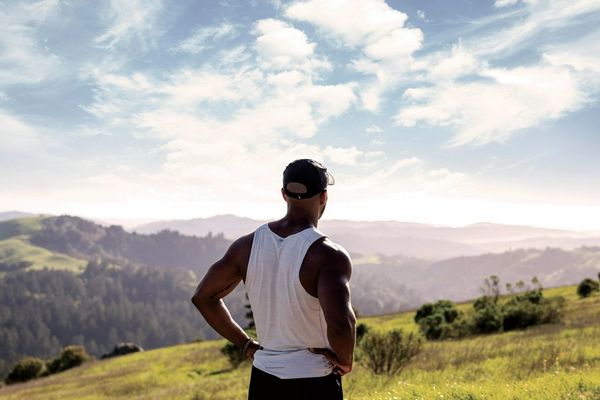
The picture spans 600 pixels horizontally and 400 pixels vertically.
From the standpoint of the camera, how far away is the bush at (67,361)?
186 ft

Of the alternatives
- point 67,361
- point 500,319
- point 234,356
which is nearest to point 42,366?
point 67,361

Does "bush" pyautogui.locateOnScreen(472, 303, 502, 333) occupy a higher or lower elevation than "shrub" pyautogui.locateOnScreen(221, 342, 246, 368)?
higher

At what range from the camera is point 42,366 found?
56719 millimetres

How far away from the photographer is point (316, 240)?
3402 millimetres

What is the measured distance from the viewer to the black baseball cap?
3.65m

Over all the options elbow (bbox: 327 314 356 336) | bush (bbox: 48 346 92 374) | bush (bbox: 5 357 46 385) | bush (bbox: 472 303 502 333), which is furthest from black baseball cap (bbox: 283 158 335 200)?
bush (bbox: 5 357 46 385)

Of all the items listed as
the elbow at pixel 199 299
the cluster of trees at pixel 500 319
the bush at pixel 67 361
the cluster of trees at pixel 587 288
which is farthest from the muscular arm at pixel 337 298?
the bush at pixel 67 361

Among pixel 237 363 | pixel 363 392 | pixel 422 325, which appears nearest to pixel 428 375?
pixel 363 392

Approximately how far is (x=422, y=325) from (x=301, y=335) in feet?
118

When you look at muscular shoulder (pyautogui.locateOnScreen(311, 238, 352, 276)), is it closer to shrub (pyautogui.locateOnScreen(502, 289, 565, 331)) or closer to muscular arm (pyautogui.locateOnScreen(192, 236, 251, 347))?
muscular arm (pyautogui.locateOnScreen(192, 236, 251, 347))

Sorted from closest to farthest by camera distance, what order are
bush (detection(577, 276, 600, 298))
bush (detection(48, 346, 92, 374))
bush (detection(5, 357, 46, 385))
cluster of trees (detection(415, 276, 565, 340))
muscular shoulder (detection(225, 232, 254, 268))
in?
muscular shoulder (detection(225, 232, 254, 268)) → cluster of trees (detection(415, 276, 565, 340)) → bush (detection(577, 276, 600, 298)) → bush (detection(5, 357, 46, 385)) → bush (detection(48, 346, 92, 374))

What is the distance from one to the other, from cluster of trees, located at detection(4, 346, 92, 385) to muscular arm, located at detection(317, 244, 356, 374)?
199ft

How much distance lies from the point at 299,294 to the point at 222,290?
0.83 m

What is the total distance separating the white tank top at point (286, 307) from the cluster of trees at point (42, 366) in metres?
60.2
